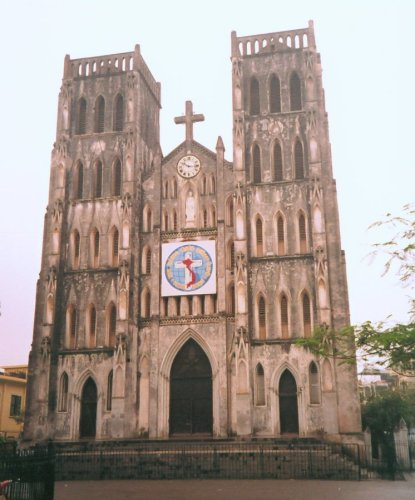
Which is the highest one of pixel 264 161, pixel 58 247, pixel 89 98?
pixel 89 98

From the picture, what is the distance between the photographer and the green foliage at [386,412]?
1619 inches

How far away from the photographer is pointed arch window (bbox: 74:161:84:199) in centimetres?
3612

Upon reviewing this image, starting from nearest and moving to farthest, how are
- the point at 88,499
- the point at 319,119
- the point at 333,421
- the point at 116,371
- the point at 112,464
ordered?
the point at 88,499
the point at 112,464
the point at 333,421
the point at 116,371
the point at 319,119

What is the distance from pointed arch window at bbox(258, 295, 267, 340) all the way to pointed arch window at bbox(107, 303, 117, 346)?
288 inches

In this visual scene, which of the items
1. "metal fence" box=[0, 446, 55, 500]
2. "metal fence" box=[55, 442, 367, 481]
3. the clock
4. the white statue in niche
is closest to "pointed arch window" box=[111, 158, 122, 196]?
the clock

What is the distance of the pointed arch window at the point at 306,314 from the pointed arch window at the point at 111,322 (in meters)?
9.48

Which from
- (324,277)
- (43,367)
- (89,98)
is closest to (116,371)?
(43,367)

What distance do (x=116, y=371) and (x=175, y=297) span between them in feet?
15.4

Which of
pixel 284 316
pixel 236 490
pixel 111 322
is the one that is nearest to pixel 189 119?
pixel 111 322

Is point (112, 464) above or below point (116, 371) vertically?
below

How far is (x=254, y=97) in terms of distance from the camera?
35.9 meters

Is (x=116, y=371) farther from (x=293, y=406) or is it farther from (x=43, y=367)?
(x=293, y=406)

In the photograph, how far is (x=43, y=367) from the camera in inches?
1277

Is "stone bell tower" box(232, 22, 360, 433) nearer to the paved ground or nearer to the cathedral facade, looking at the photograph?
the cathedral facade
